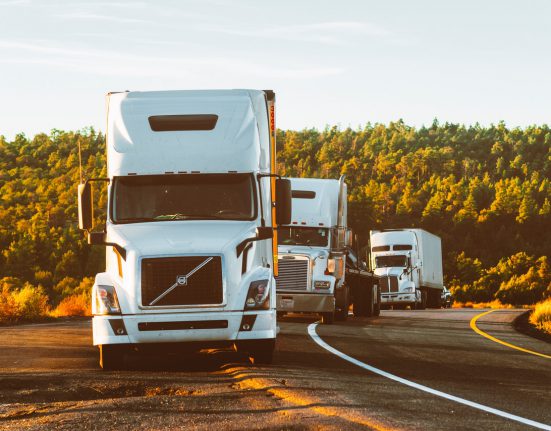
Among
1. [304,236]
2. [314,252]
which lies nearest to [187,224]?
[314,252]

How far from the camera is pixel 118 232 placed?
14664 mm

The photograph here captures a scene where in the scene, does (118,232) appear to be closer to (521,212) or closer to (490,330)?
(490,330)

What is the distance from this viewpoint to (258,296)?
1418 centimetres

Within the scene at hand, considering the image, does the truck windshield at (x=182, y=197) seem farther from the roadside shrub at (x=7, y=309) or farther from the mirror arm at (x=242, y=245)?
the roadside shrub at (x=7, y=309)

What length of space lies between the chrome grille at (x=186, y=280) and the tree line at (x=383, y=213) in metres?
77.9

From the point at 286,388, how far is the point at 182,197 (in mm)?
4398

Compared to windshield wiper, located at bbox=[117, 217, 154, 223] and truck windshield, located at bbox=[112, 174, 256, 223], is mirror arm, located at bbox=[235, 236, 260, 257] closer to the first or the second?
truck windshield, located at bbox=[112, 174, 256, 223]

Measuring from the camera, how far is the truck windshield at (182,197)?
591 inches

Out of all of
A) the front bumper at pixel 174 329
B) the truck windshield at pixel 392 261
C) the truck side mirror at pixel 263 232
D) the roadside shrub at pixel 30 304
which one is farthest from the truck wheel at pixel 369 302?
the front bumper at pixel 174 329

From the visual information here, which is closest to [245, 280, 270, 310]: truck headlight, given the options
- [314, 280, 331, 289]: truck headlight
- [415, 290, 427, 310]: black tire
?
[314, 280, 331, 289]: truck headlight

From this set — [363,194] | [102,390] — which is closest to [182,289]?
[102,390]

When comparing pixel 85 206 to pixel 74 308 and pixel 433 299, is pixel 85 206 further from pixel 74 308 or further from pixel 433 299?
pixel 433 299

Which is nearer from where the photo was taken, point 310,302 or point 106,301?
point 106,301

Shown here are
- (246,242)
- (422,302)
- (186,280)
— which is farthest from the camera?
(422,302)
